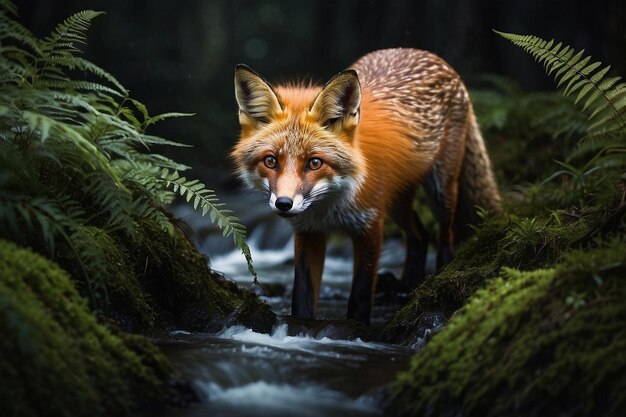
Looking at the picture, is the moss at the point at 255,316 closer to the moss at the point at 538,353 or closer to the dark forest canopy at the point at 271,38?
the moss at the point at 538,353

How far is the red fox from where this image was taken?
568 cm

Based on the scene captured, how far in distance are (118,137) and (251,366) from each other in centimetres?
238

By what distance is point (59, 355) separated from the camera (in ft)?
10.9

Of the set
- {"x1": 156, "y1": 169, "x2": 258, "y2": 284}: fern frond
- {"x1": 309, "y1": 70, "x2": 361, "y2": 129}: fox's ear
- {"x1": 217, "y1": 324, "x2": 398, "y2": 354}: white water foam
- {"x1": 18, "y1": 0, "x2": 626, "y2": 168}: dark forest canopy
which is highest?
{"x1": 18, "y1": 0, "x2": 626, "y2": 168}: dark forest canopy

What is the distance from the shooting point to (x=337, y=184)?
5801 millimetres

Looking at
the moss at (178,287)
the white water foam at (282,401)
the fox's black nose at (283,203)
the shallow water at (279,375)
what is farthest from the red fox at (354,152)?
the white water foam at (282,401)

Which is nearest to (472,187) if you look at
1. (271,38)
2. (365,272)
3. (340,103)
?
(365,272)

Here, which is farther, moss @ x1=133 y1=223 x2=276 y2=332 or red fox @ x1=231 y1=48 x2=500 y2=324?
red fox @ x1=231 y1=48 x2=500 y2=324

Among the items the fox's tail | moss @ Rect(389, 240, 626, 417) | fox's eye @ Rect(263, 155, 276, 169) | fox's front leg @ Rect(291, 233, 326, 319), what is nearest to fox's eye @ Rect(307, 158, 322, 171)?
fox's eye @ Rect(263, 155, 276, 169)

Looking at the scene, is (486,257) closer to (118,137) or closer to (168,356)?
(168,356)

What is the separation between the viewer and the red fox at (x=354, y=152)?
18.6 feet

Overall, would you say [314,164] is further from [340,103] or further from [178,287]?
[178,287]

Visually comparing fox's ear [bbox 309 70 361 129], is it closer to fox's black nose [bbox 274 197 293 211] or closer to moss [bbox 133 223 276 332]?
fox's black nose [bbox 274 197 293 211]

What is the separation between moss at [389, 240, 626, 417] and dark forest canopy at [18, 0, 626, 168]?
13.0 ft
